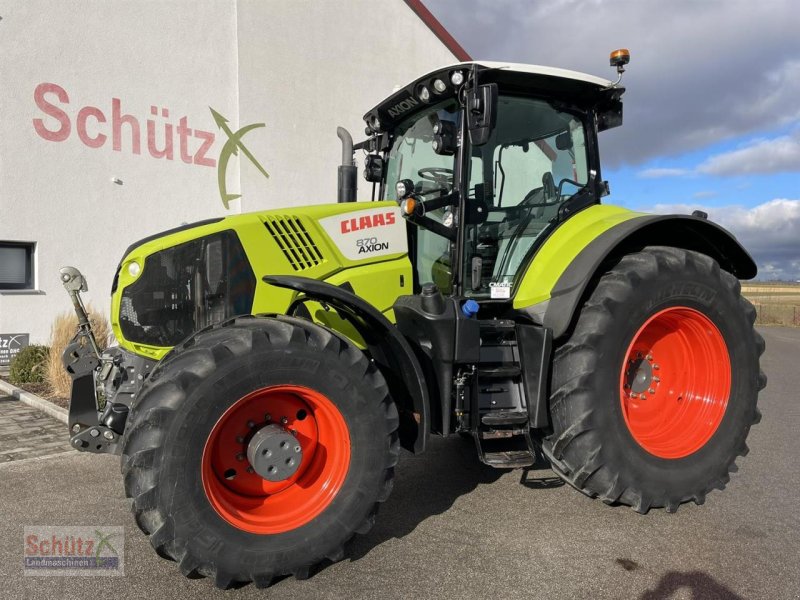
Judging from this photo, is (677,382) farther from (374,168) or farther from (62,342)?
(62,342)

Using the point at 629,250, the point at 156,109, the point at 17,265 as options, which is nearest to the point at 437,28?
the point at 156,109

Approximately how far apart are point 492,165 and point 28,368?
687 cm

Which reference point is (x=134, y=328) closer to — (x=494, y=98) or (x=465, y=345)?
(x=465, y=345)

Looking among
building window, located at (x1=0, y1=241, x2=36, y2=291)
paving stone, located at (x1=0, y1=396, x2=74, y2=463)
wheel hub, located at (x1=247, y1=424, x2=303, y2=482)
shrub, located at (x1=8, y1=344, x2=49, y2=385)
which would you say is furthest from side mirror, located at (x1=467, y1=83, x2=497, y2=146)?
building window, located at (x1=0, y1=241, x2=36, y2=291)

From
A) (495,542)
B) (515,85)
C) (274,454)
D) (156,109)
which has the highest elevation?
(156,109)

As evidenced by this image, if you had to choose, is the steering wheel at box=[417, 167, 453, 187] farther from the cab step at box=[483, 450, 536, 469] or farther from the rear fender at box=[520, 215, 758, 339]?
the cab step at box=[483, 450, 536, 469]

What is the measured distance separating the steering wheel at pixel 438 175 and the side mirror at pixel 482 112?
47 cm

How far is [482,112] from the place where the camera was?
3.12 meters

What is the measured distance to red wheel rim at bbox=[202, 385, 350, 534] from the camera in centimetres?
267

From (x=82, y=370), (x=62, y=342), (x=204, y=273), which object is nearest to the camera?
(x=204, y=273)

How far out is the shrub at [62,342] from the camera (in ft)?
22.4

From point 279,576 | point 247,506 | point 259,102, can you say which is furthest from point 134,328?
point 259,102

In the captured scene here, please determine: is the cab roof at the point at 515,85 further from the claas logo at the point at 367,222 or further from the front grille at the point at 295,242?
the front grille at the point at 295,242

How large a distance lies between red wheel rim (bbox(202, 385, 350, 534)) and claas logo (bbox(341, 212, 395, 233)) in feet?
3.53
